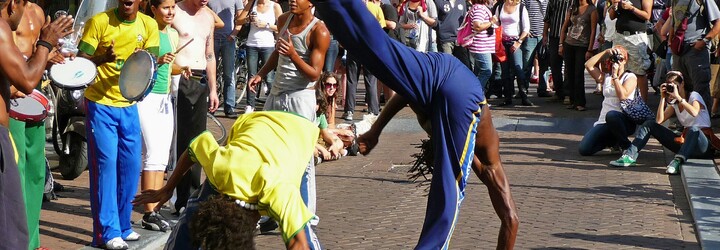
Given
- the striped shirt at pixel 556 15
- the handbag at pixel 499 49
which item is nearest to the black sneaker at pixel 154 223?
the handbag at pixel 499 49

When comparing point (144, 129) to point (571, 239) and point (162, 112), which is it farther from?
point (571, 239)

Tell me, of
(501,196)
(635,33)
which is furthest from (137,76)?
(635,33)

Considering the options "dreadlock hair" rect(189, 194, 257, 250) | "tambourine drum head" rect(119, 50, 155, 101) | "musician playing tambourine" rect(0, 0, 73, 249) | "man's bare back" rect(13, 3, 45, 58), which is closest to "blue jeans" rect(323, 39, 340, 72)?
"tambourine drum head" rect(119, 50, 155, 101)

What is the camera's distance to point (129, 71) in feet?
26.3

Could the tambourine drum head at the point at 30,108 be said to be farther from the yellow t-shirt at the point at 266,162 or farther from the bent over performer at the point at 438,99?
the bent over performer at the point at 438,99

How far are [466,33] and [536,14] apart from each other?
1.87 meters

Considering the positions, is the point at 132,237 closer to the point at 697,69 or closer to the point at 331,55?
the point at 697,69

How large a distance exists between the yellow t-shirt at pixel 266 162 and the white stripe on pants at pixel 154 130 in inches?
111

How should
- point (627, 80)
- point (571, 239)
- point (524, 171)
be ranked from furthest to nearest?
point (627, 80)
point (524, 171)
point (571, 239)

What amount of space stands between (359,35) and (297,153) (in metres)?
0.61

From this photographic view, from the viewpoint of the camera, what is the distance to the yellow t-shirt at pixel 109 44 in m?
8.06

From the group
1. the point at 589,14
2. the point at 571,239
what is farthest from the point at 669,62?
the point at 571,239

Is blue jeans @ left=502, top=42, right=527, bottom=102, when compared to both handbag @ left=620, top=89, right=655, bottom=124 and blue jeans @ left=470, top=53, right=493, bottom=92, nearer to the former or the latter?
blue jeans @ left=470, top=53, right=493, bottom=92

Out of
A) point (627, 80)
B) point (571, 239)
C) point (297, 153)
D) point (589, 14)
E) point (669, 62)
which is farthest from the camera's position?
point (589, 14)
